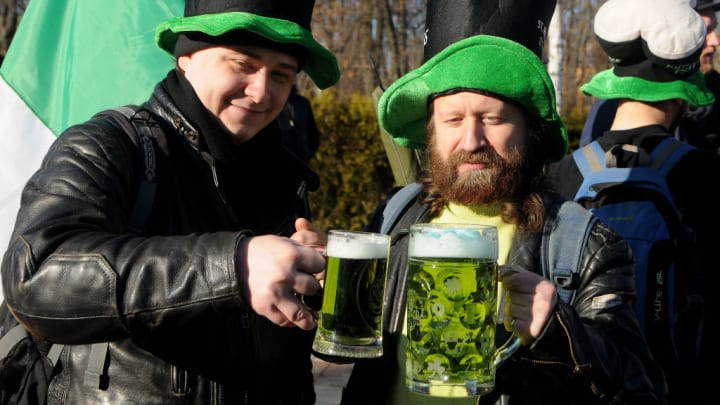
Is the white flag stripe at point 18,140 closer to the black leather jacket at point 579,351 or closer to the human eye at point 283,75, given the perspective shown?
the human eye at point 283,75

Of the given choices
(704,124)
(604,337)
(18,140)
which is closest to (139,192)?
(604,337)

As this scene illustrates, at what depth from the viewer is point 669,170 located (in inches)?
143

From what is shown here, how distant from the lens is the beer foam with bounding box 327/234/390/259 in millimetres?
2121

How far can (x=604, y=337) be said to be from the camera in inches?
96.6

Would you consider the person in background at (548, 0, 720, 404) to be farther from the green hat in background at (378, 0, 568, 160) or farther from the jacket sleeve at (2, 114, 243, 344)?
the jacket sleeve at (2, 114, 243, 344)

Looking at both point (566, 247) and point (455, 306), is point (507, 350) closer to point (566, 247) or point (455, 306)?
point (455, 306)

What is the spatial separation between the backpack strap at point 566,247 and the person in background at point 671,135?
2.56 ft

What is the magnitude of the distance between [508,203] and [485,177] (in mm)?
139

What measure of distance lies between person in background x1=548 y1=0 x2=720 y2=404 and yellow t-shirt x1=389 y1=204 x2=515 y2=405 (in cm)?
79

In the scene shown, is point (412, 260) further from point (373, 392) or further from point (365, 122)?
point (365, 122)

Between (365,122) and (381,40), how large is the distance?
10.5 metres

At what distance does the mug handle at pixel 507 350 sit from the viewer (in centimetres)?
220

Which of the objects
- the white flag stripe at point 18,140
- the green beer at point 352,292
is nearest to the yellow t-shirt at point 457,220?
the green beer at point 352,292

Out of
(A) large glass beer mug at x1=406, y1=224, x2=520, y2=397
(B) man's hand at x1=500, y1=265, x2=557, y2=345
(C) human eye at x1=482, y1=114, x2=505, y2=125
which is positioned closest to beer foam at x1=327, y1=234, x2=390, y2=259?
(A) large glass beer mug at x1=406, y1=224, x2=520, y2=397
